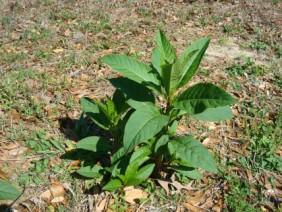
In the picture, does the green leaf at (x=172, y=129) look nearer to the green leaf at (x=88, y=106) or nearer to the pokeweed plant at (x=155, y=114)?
the pokeweed plant at (x=155, y=114)

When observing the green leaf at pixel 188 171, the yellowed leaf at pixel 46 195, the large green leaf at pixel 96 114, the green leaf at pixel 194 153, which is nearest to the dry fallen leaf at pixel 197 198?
the green leaf at pixel 188 171

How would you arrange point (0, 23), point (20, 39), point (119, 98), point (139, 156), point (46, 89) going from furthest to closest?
1. point (0, 23)
2. point (20, 39)
3. point (46, 89)
4. point (119, 98)
5. point (139, 156)

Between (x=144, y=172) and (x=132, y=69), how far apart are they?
92 centimetres

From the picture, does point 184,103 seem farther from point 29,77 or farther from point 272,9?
point 272,9

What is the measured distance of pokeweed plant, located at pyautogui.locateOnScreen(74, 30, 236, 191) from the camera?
2.20 meters

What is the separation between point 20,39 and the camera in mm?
5262

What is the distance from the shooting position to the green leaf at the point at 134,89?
2.53 meters

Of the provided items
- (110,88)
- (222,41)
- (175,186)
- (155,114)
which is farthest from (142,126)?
(222,41)

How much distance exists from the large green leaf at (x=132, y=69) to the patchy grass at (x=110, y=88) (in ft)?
3.52

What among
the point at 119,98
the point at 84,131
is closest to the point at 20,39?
the point at 84,131

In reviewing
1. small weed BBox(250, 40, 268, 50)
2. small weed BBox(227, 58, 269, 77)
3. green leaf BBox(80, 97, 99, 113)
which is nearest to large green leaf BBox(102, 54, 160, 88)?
green leaf BBox(80, 97, 99, 113)

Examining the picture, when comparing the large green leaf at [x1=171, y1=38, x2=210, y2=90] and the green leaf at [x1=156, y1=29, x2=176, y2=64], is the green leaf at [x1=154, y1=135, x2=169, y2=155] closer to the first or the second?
the large green leaf at [x1=171, y1=38, x2=210, y2=90]

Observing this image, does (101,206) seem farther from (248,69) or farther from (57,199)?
(248,69)

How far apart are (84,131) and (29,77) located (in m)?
1.41
